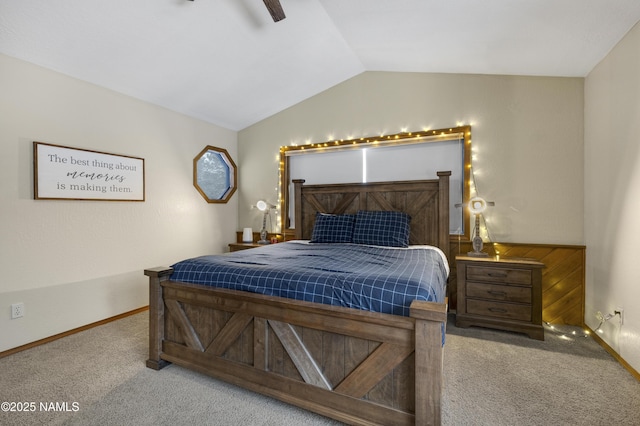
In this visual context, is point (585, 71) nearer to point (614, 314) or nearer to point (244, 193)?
point (614, 314)

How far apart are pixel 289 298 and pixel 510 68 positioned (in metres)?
3.13

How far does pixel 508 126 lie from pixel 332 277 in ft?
9.07

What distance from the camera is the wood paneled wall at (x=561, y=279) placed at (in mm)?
2877

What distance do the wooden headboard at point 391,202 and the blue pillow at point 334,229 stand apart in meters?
0.29

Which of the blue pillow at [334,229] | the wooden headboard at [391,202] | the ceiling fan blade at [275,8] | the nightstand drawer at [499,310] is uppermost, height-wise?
the ceiling fan blade at [275,8]

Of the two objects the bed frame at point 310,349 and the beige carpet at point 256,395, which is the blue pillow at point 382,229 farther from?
the bed frame at point 310,349

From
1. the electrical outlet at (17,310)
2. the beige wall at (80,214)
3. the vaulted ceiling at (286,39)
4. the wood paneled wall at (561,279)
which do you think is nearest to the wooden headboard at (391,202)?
the wood paneled wall at (561,279)

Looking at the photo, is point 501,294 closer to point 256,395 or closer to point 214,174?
point 256,395

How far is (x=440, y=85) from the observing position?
11.2ft

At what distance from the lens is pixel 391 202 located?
3.54 metres

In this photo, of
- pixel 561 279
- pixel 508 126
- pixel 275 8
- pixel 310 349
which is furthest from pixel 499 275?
pixel 275 8

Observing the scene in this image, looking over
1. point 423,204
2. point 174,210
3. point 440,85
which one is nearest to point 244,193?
point 174,210

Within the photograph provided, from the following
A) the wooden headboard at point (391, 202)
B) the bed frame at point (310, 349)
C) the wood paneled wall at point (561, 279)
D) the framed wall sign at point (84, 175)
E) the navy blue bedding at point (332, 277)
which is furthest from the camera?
the wooden headboard at point (391, 202)

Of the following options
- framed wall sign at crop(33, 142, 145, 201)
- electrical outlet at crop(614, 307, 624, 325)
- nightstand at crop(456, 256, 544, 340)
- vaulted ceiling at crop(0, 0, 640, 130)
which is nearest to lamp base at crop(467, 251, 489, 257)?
nightstand at crop(456, 256, 544, 340)
